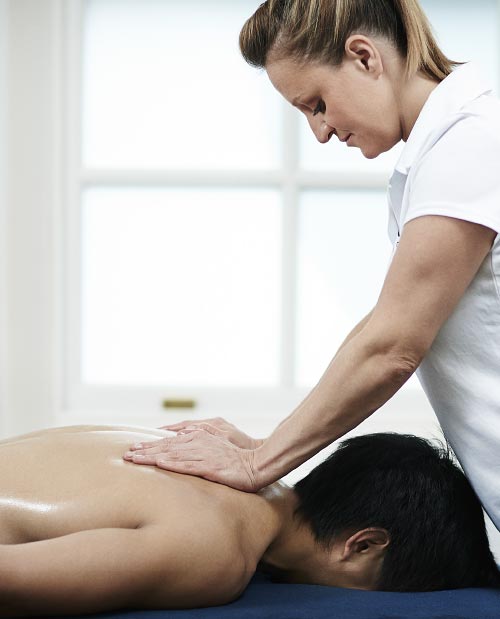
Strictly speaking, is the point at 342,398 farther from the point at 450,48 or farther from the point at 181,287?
the point at 450,48

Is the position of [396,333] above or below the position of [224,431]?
above

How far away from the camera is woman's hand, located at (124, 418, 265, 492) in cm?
152

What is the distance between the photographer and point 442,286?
134cm

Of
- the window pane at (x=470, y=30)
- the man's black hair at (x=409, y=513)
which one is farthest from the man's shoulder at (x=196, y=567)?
the window pane at (x=470, y=30)

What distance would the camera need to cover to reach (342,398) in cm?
142

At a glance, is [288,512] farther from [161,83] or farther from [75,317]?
[161,83]

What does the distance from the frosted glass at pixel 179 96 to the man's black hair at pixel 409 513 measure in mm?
1899

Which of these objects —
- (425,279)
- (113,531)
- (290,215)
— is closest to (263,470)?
(113,531)

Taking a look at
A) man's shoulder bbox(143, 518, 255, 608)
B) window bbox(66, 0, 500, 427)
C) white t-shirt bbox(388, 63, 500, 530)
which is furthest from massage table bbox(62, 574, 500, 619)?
window bbox(66, 0, 500, 427)

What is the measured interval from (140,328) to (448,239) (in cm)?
214

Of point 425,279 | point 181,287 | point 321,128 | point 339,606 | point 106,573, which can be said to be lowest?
point 339,606

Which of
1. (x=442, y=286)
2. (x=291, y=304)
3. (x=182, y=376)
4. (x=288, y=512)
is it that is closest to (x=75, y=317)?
(x=182, y=376)

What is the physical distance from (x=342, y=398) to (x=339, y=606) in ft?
1.11

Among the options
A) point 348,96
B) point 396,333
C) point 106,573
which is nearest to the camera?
point 106,573
